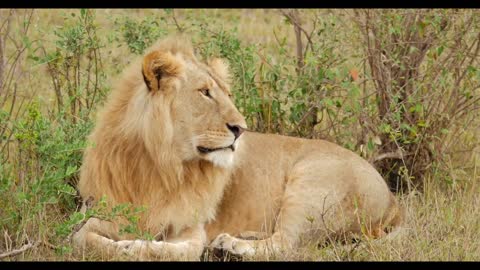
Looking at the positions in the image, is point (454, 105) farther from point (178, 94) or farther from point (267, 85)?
point (178, 94)

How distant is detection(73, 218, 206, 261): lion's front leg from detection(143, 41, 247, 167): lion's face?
→ 1.37ft

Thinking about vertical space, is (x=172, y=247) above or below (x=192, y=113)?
below

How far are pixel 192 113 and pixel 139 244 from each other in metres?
0.68

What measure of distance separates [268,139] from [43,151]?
1347 mm

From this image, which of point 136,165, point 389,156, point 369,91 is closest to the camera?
point 136,165

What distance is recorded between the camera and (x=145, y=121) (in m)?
4.89

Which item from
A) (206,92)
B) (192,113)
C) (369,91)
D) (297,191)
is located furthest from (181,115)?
(369,91)

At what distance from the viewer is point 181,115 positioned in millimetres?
4898

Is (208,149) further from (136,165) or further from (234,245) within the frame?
(234,245)

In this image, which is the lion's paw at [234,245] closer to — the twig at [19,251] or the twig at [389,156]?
the twig at [19,251]

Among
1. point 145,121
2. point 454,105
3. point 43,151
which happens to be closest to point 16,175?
point 43,151

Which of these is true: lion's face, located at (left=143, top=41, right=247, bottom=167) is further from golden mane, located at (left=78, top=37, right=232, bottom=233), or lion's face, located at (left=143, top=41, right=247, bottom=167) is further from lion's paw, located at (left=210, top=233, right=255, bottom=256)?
lion's paw, located at (left=210, top=233, right=255, bottom=256)

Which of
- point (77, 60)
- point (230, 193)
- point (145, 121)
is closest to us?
point (145, 121)

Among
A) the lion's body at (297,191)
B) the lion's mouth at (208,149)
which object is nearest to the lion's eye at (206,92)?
the lion's mouth at (208,149)
